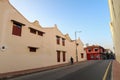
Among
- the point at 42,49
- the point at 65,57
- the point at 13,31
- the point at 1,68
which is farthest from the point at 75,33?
the point at 1,68

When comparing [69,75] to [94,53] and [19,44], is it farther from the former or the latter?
[94,53]

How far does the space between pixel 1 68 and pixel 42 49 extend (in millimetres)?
11182

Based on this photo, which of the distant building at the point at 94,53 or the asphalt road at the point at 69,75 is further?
the distant building at the point at 94,53

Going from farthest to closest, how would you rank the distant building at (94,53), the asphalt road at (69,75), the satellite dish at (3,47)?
the distant building at (94,53)
the satellite dish at (3,47)
the asphalt road at (69,75)

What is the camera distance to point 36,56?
80.5ft

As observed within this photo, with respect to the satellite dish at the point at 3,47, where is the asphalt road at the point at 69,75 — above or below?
below

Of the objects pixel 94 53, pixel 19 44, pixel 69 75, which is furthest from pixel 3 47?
pixel 94 53

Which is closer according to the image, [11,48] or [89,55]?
[11,48]

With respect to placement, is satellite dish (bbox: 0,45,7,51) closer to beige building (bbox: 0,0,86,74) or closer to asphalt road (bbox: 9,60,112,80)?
beige building (bbox: 0,0,86,74)

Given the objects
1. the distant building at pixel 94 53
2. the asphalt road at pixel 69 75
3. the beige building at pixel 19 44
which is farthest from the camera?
the distant building at pixel 94 53

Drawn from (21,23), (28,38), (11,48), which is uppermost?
(21,23)

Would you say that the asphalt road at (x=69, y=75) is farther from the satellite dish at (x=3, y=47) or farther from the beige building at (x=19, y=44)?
the satellite dish at (x=3, y=47)

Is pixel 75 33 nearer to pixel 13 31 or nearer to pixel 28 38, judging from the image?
pixel 28 38

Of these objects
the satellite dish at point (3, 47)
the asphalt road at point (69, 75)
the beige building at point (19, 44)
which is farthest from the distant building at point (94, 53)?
the satellite dish at point (3, 47)
